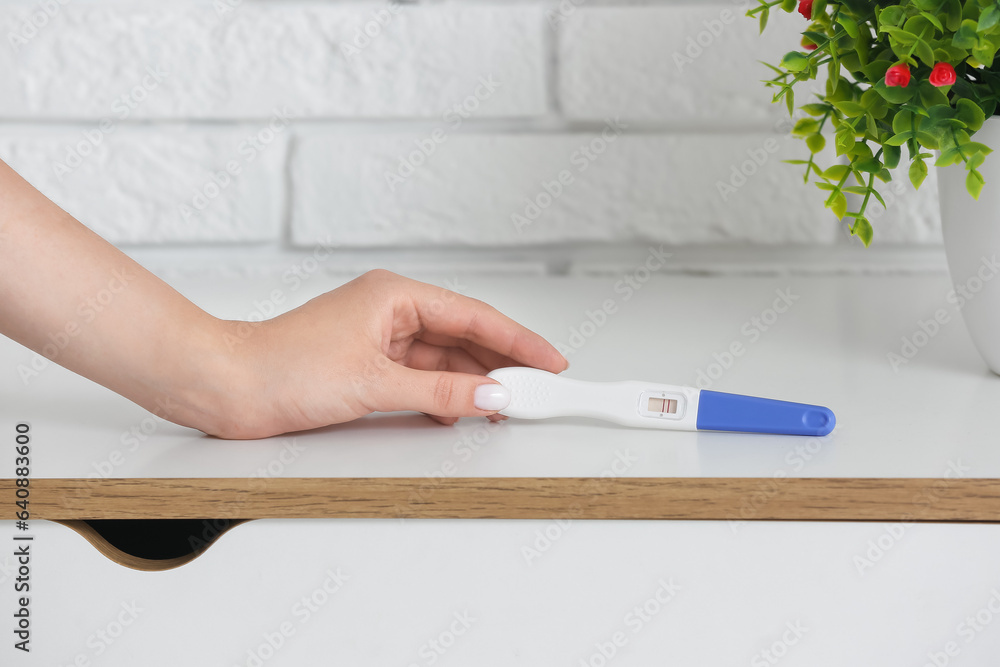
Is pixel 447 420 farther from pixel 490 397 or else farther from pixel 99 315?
pixel 99 315

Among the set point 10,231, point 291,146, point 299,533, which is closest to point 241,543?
point 299,533

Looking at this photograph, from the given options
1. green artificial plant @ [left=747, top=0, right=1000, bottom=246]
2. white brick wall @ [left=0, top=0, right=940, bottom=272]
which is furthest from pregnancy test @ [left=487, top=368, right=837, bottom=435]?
white brick wall @ [left=0, top=0, right=940, bottom=272]

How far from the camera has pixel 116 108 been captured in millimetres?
847

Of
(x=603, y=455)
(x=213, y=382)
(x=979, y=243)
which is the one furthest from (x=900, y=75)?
(x=213, y=382)

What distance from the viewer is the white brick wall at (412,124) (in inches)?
32.8

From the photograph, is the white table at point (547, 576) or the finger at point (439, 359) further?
the finger at point (439, 359)

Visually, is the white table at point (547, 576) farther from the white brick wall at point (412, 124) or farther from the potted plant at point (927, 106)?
the white brick wall at point (412, 124)

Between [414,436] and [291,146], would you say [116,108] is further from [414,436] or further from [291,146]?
[414,436]

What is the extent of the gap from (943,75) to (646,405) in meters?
0.22

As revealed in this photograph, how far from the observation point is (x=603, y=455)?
1.34ft

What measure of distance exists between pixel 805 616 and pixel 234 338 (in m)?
0.31

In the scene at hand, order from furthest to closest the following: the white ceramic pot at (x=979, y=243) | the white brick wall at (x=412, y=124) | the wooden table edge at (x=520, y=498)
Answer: the white brick wall at (x=412, y=124), the white ceramic pot at (x=979, y=243), the wooden table edge at (x=520, y=498)

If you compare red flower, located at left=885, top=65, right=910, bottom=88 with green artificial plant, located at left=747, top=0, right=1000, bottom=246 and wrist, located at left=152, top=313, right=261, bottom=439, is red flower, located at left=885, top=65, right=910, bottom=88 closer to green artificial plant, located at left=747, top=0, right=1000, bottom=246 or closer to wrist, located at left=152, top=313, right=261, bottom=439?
green artificial plant, located at left=747, top=0, right=1000, bottom=246

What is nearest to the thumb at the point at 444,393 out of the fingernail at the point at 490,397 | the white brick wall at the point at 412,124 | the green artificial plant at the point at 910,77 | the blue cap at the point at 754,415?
the fingernail at the point at 490,397
